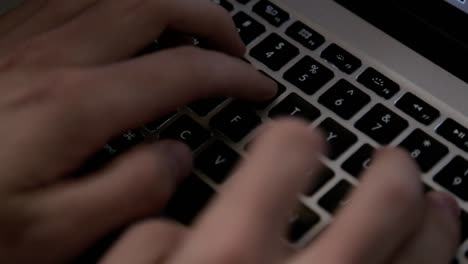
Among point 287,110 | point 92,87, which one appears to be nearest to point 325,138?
point 287,110

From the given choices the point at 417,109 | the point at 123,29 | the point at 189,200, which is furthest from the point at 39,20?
the point at 417,109

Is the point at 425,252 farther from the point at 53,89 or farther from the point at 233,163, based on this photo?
the point at 53,89

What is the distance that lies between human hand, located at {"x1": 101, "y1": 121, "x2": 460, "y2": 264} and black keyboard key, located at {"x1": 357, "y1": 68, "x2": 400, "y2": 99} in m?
0.11

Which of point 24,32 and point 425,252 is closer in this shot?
point 425,252

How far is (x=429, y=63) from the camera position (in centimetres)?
53

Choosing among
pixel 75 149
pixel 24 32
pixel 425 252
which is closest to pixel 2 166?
pixel 75 149

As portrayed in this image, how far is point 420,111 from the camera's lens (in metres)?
0.50

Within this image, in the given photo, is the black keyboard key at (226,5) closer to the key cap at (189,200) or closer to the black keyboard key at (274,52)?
the black keyboard key at (274,52)

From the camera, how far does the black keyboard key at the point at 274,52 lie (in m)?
0.54

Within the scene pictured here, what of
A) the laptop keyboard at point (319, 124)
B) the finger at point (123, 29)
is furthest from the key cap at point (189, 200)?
the finger at point (123, 29)

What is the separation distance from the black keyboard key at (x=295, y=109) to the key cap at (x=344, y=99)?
0.01 m

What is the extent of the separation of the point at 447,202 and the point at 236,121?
155 mm

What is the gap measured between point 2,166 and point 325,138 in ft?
0.70

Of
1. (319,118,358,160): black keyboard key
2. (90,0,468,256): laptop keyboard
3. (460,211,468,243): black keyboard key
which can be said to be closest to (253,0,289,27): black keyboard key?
(90,0,468,256): laptop keyboard
